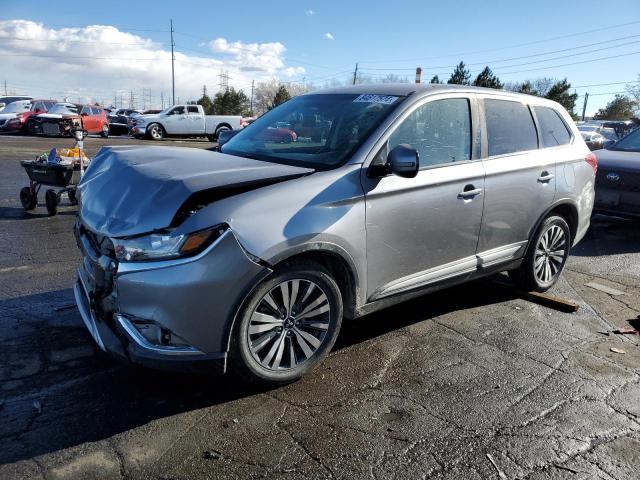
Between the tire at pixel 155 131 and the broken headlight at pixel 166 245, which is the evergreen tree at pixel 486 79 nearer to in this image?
the tire at pixel 155 131

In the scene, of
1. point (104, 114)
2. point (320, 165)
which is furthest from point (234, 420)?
point (104, 114)

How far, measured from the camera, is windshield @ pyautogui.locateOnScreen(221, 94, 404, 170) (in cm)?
366

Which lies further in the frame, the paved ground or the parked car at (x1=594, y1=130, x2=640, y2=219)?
the parked car at (x1=594, y1=130, x2=640, y2=219)

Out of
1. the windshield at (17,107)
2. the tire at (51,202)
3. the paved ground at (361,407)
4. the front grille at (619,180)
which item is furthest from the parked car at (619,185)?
the windshield at (17,107)

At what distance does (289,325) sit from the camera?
3215mm

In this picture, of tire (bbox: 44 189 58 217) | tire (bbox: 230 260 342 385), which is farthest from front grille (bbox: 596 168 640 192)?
tire (bbox: 44 189 58 217)

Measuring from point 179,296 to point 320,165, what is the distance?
1.32 meters

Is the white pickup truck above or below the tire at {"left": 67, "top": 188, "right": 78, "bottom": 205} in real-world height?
above

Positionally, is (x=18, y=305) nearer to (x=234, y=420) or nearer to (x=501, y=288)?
(x=234, y=420)

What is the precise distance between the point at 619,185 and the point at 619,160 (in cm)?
44

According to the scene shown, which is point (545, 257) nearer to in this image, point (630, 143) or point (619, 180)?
point (619, 180)

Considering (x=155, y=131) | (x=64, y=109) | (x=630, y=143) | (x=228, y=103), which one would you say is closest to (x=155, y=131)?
(x=155, y=131)

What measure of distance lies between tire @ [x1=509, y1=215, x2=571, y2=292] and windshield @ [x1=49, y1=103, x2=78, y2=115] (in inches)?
1094

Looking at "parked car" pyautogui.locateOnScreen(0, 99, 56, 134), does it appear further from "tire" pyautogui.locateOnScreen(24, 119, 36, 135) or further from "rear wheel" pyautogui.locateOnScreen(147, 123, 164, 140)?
"rear wheel" pyautogui.locateOnScreen(147, 123, 164, 140)
